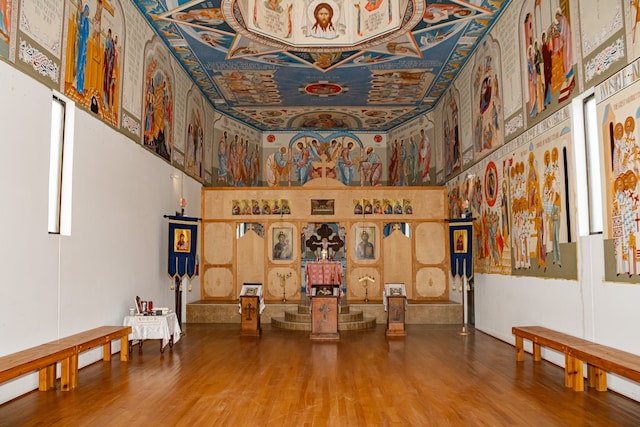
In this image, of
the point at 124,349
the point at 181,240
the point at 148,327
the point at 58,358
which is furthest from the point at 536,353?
the point at 181,240

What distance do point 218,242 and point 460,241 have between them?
7741 millimetres

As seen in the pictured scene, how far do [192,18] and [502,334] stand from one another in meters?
10.0

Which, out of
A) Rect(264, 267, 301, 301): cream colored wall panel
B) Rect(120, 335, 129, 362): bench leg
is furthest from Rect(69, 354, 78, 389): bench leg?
Rect(264, 267, 301, 301): cream colored wall panel

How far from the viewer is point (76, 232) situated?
9188 mm

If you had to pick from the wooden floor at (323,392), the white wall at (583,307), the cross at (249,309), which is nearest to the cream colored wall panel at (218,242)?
the cross at (249,309)

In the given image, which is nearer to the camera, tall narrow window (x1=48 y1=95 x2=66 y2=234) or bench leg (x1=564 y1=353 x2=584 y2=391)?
bench leg (x1=564 y1=353 x2=584 y2=391)

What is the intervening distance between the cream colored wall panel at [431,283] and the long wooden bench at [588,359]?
762cm

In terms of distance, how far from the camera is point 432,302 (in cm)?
1631

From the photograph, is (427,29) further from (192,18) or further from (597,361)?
(597,361)

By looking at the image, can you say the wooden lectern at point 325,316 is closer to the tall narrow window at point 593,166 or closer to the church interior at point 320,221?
the church interior at point 320,221

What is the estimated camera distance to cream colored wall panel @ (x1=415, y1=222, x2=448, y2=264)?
1739 centimetres

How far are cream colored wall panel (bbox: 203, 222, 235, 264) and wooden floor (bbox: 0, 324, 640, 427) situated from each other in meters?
6.28

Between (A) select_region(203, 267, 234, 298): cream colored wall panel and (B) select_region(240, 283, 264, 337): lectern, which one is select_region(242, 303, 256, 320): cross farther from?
(A) select_region(203, 267, 234, 298): cream colored wall panel

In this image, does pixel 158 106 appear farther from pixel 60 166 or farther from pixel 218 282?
pixel 218 282
